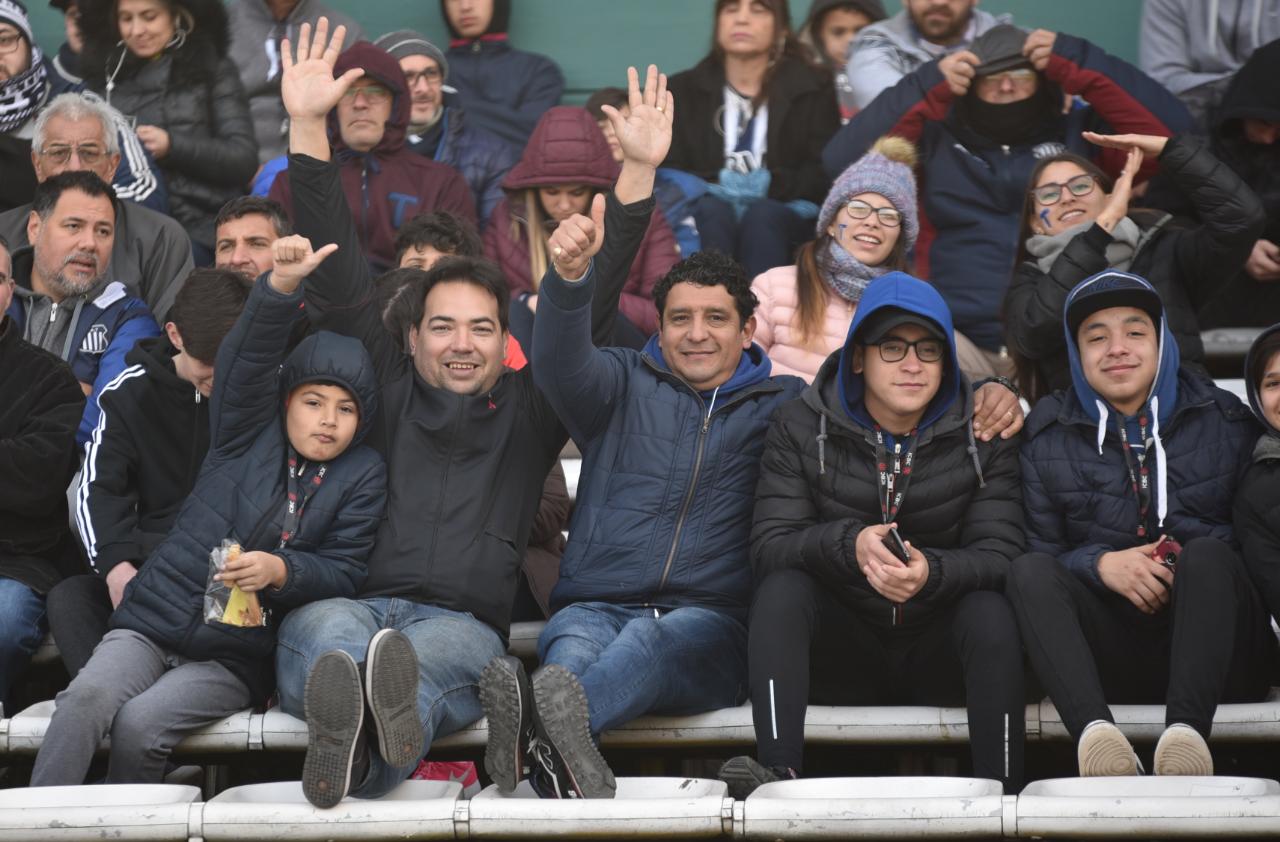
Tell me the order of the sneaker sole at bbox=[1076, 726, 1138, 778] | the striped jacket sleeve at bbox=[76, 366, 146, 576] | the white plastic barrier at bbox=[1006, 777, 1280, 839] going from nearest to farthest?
1. the white plastic barrier at bbox=[1006, 777, 1280, 839]
2. the sneaker sole at bbox=[1076, 726, 1138, 778]
3. the striped jacket sleeve at bbox=[76, 366, 146, 576]

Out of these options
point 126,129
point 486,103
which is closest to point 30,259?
point 126,129

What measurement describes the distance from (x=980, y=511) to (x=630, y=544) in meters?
0.78

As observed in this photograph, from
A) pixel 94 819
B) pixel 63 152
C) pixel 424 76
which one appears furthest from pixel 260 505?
pixel 424 76

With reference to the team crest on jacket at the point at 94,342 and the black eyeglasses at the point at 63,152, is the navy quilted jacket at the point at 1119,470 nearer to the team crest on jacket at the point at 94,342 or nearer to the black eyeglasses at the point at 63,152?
the team crest on jacket at the point at 94,342

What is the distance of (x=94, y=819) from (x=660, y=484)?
1.41 meters

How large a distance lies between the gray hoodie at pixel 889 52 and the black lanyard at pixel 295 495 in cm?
275

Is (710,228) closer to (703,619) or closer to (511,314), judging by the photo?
(511,314)

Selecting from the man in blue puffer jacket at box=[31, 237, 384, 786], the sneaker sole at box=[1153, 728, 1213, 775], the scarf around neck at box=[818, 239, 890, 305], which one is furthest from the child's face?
the sneaker sole at box=[1153, 728, 1213, 775]

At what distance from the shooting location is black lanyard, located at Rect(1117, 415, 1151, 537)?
12.2 feet

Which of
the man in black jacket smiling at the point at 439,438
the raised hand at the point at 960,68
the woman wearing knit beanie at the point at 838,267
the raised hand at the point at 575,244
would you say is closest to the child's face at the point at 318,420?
the man in black jacket smiling at the point at 439,438

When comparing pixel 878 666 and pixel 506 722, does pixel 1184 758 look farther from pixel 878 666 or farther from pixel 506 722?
pixel 506 722

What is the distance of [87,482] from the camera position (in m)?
4.00

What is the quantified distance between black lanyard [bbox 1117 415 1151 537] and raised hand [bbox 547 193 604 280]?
4.04 feet

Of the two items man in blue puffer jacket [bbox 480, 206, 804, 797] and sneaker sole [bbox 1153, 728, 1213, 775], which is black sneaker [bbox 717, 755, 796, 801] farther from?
sneaker sole [bbox 1153, 728, 1213, 775]
